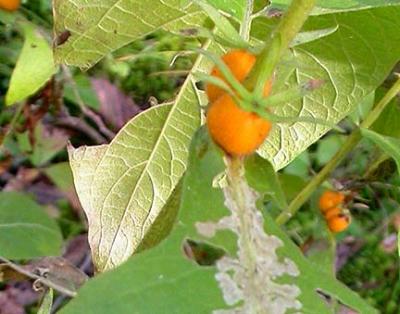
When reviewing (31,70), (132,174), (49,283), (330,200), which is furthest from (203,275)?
(31,70)

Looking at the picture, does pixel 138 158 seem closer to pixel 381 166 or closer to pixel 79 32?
pixel 79 32

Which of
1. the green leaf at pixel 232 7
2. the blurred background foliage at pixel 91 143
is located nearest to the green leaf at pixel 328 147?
the blurred background foliage at pixel 91 143

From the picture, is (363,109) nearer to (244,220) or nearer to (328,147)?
(244,220)

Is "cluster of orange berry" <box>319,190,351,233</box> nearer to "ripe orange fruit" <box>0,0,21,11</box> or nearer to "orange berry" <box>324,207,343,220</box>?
"orange berry" <box>324,207,343,220</box>

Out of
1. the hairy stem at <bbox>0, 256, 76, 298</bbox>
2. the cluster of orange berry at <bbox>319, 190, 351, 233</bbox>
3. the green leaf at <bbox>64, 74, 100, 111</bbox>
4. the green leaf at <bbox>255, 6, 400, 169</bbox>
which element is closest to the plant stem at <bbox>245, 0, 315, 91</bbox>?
the green leaf at <bbox>255, 6, 400, 169</bbox>

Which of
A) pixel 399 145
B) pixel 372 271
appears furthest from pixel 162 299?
pixel 372 271

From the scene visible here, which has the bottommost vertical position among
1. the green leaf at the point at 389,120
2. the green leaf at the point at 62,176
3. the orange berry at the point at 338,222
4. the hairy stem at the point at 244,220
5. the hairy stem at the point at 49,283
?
the green leaf at the point at 62,176

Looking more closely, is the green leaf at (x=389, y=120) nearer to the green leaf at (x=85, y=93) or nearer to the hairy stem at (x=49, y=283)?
the hairy stem at (x=49, y=283)
